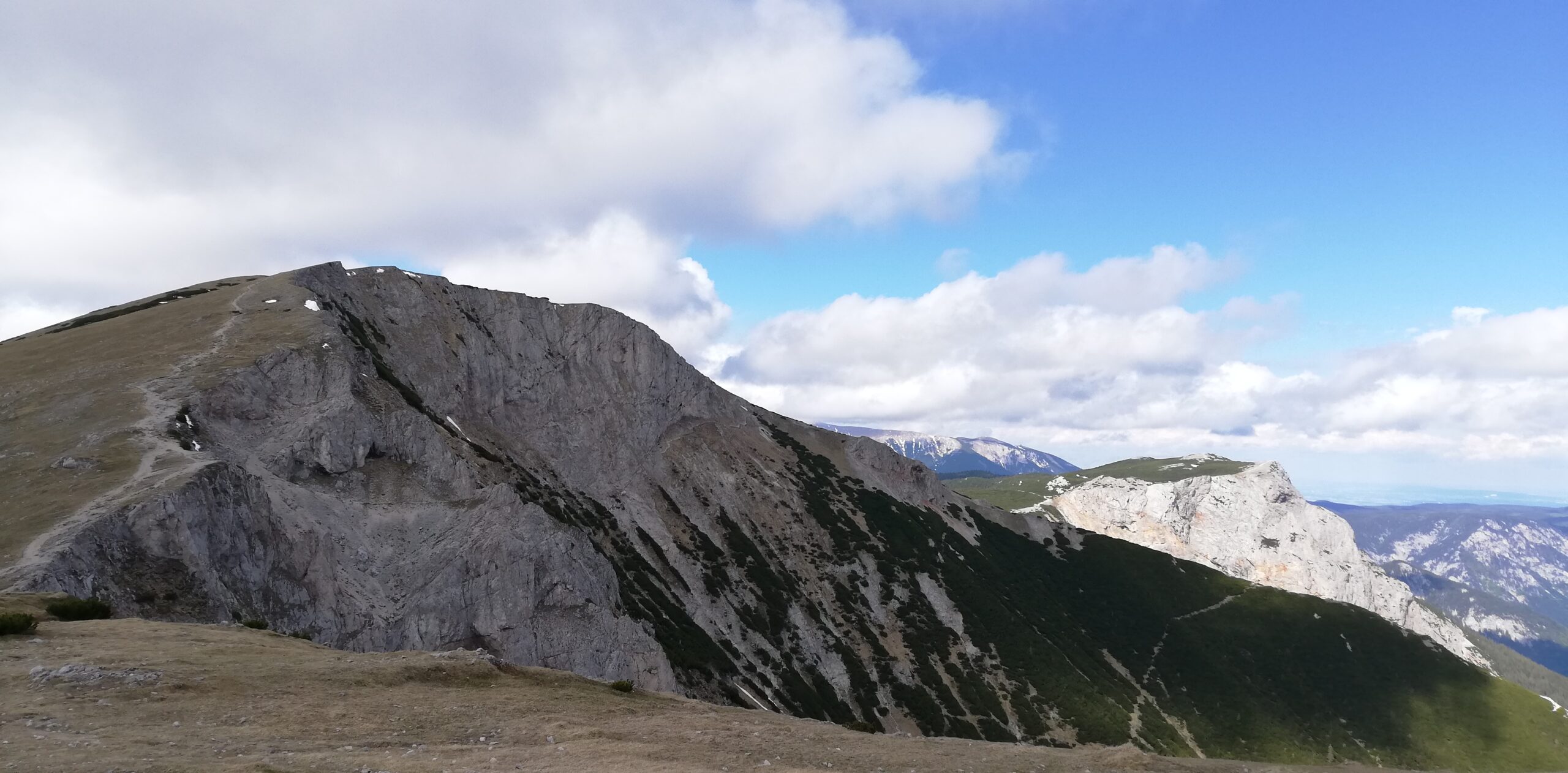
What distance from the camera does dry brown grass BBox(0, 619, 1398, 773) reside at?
1958 cm

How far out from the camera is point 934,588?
5017 inches

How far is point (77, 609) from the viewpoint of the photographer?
30875mm

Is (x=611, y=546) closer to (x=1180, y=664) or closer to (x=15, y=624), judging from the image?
(x=15, y=624)

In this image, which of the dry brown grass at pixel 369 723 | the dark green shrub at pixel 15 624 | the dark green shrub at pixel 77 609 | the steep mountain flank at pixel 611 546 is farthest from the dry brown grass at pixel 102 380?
the dry brown grass at pixel 369 723

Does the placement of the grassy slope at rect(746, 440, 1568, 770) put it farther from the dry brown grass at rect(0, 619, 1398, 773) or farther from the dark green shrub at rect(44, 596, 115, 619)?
the dark green shrub at rect(44, 596, 115, 619)

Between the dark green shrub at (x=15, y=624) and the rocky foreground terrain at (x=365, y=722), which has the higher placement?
the dark green shrub at (x=15, y=624)

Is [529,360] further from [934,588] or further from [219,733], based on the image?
[219,733]

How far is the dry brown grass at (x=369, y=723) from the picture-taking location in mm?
19578

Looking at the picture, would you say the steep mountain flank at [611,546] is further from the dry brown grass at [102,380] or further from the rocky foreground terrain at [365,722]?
the rocky foreground terrain at [365,722]

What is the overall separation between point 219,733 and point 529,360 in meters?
96.0

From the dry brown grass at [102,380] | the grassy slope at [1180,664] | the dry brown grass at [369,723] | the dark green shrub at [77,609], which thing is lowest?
the grassy slope at [1180,664]

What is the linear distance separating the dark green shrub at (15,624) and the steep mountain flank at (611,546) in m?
8.11

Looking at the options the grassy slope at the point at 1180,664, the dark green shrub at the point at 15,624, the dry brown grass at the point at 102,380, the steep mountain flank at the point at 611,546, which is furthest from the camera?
the grassy slope at the point at 1180,664

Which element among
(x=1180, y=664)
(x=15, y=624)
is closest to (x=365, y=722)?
(x=15, y=624)
